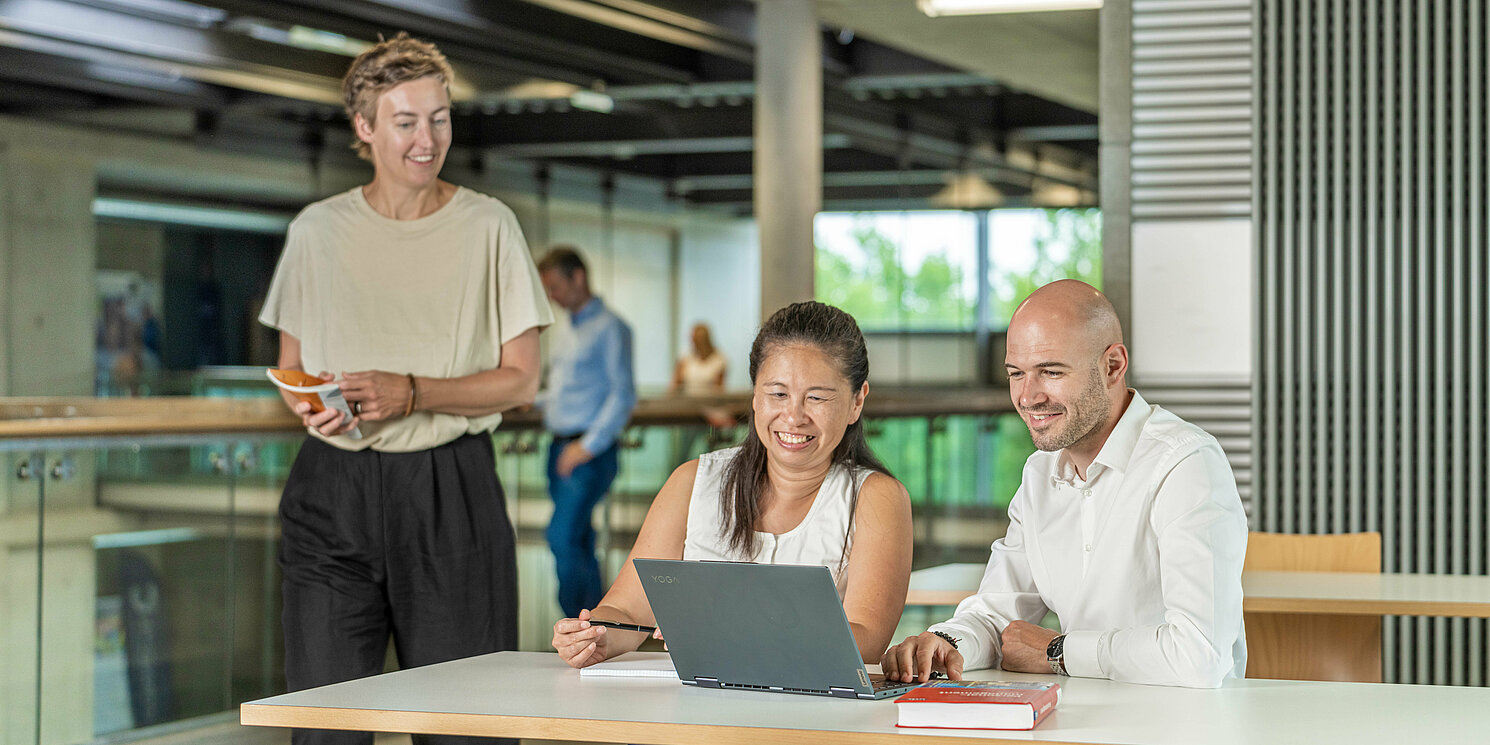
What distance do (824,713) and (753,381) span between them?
1008 mm

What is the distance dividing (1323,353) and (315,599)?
11.8 ft

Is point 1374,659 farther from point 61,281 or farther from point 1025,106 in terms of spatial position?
point 61,281

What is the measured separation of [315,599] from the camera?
10.1ft

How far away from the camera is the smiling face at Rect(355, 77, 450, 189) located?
317cm

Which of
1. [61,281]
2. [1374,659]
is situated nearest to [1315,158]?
[1374,659]

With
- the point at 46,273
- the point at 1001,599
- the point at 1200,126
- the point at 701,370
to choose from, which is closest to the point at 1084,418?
the point at 1001,599

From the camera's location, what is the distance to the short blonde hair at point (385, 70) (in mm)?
3172

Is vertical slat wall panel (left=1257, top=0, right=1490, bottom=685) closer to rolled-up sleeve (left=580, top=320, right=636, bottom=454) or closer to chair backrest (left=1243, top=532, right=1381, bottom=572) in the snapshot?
chair backrest (left=1243, top=532, right=1381, bottom=572)

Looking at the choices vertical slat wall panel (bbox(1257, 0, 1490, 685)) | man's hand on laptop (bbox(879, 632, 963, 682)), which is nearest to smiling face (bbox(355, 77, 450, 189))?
man's hand on laptop (bbox(879, 632, 963, 682))

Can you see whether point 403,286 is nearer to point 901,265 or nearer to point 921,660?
point 921,660

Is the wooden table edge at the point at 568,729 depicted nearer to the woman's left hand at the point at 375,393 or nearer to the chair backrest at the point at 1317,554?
the woman's left hand at the point at 375,393

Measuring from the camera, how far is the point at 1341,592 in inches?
142

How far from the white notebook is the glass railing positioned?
2709 millimetres

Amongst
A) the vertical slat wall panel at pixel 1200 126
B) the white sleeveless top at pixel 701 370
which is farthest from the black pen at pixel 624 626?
the white sleeveless top at pixel 701 370
